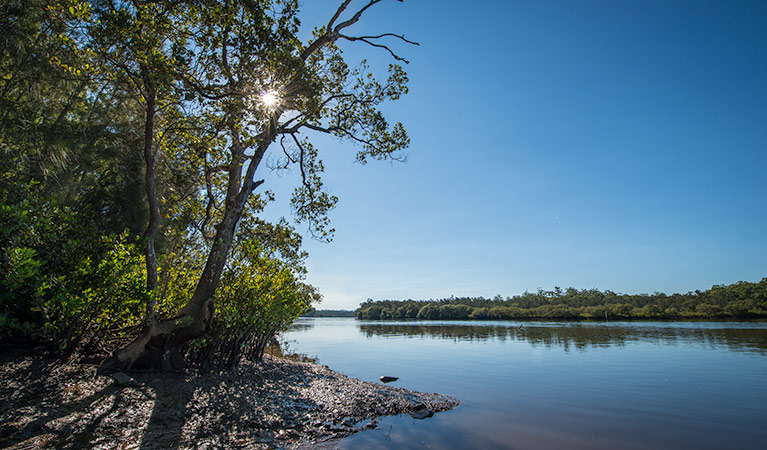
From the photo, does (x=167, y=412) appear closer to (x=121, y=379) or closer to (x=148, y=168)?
(x=121, y=379)

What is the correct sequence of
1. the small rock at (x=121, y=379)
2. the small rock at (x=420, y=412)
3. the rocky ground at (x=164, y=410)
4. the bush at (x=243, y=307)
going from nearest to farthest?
1. the rocky ground at (x=164, y=410)
2. the small rock at (x=121, y=379)
3. the small rock at (x=420, y=412)
4. the bush at (x=243, y=307)

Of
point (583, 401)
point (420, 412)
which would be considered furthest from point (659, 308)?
point (420, 412)

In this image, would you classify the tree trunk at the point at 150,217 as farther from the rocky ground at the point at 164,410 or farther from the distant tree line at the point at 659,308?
the distant tree line at the point at 659,308

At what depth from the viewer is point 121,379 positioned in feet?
23.8

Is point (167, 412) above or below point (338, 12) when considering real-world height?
below

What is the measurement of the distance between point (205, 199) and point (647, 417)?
636 inches

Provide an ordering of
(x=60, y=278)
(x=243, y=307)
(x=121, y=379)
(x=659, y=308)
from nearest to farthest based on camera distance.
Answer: (x=60, y=278)
(x=121, y=379)
(x=243, y=307)
(x=659, y=308)

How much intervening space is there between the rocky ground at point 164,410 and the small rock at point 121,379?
2 centimetres

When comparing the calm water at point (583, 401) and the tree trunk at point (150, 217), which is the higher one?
the tree trunk at point (150, 217)

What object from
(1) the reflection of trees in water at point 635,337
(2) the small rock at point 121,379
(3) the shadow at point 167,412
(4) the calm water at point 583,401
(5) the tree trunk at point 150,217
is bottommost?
(1) the reflection of trees in water at point 635,337

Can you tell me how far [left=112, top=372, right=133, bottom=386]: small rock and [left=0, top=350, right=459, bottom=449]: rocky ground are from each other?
18 millimetres

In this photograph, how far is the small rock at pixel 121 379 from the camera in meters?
7.15

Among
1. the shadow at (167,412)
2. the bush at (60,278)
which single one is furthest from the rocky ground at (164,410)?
the bush at (60,278)

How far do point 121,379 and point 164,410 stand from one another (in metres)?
1.45
